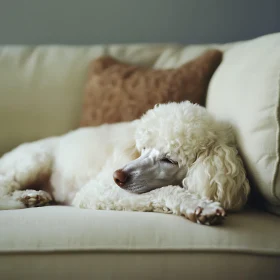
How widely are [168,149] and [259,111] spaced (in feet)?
0.97

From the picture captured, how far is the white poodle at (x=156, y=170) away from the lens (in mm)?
1033

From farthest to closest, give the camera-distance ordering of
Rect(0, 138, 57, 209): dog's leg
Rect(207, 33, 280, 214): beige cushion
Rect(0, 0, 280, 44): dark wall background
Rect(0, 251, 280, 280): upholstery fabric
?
Rect(0, 0, 280, 44): dark wall background
Rect(0, 138, 57, 209): dog's leg
Rect(207, 33, 280, 214): beige cushion
Rect(0, 251, 280, 280): upholstery fabric

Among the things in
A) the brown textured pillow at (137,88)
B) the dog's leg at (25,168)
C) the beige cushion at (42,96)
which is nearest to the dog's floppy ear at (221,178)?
the brown textured pillow at (137,88)

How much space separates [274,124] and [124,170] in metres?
0.46

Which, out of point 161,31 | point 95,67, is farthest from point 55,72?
point 161,31

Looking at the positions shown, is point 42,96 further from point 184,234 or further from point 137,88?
point 184,234

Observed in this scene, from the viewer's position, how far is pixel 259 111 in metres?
1.02

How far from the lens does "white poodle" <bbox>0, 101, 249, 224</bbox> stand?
1.03m

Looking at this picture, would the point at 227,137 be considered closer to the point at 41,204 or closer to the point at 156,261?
the point at 156,261

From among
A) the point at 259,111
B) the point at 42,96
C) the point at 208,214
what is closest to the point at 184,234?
the point at 208,214

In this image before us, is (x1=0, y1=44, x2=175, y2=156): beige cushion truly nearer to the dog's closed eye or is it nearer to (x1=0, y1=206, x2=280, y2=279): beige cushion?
the dog's closed eye

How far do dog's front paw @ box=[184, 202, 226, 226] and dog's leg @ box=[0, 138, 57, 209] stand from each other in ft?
2.11

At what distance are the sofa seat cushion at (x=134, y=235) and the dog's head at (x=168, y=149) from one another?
0.19 metres

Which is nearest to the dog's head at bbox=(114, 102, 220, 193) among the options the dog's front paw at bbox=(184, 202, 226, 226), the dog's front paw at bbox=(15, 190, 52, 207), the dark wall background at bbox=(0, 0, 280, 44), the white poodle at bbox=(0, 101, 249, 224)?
the white poodle at bbox=(0, 101, 249, 224)
